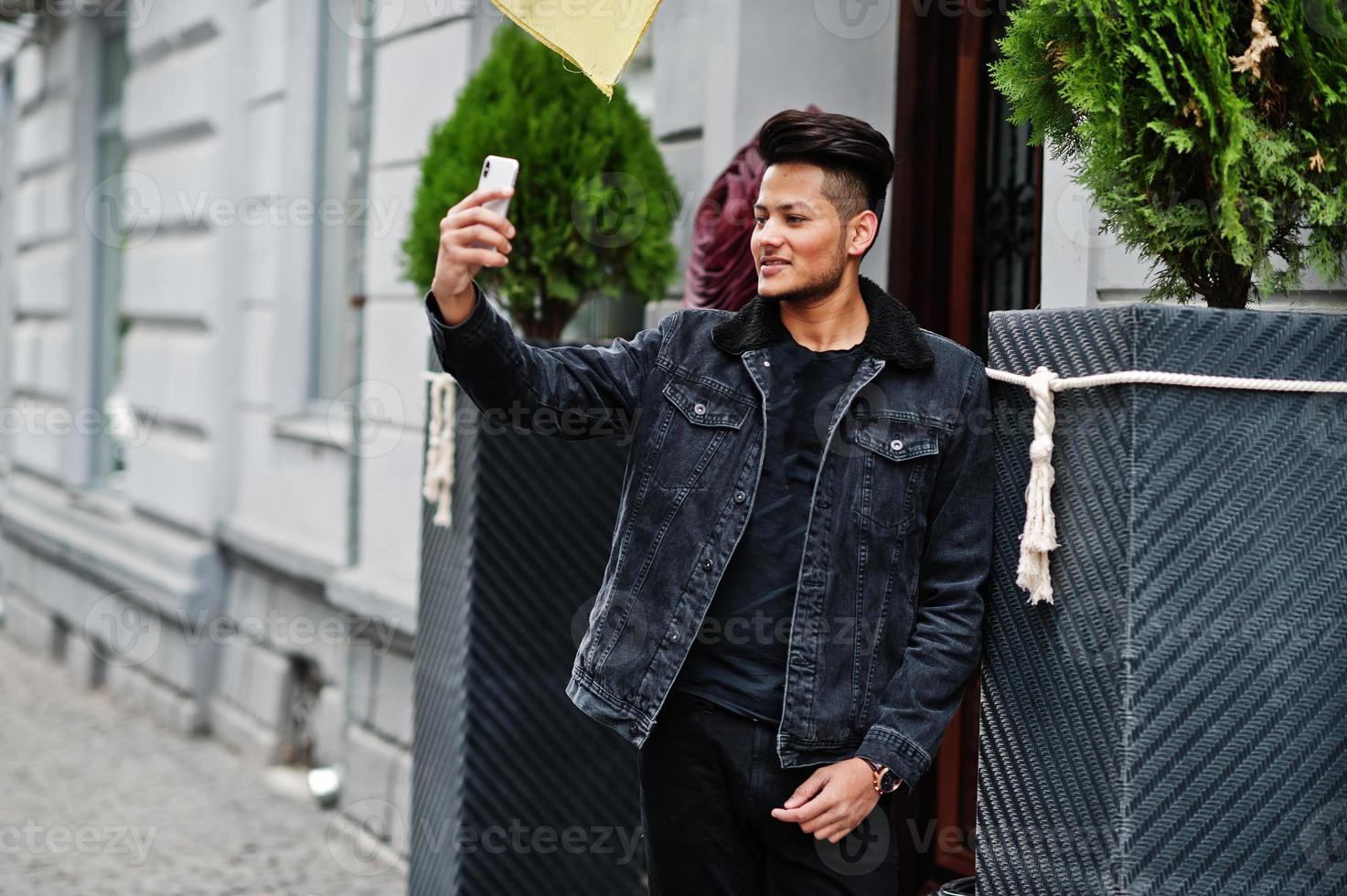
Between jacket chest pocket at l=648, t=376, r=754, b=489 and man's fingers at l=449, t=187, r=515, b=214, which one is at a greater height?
man's fingers at l=449, t=187, r=515, b=214

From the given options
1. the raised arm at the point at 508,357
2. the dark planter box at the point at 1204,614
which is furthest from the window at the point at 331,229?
the dark planter box at the point at 1204,614

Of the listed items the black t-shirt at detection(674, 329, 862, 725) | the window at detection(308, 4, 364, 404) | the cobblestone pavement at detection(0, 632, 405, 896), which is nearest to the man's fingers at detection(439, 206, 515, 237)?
the black t-shirt at detection(674, 329, 862, 725)

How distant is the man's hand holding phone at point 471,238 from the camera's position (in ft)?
7.92

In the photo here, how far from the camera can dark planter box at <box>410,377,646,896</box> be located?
14.4 feet

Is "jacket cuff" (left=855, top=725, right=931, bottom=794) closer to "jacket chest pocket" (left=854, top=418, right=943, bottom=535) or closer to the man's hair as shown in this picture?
"jacket chest pocket" (left=854, top=418, right=943, bottom=535)

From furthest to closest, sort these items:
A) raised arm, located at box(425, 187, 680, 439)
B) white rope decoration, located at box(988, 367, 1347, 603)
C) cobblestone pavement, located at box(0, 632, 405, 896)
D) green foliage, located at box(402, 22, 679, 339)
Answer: cobblestone pavement, located at box(0, 632, 405, 896), green foliage, located at box(402, 22, 679, 339), raised arm, located at box(425, 187, 680, 439), white rope decoration, located at box(988, 367, 1347, 603)

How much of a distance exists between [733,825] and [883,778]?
31 cm

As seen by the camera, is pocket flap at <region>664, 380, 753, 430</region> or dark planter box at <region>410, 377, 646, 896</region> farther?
dark planter box at <region>410, 377, 646, 896</region>

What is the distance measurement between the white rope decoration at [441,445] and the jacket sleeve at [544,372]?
142cm

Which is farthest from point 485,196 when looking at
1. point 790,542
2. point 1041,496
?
point 1041,496

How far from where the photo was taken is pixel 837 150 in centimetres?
259

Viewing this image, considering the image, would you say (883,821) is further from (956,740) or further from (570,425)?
(956,740)

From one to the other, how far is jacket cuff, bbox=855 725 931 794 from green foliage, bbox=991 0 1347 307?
0.85m

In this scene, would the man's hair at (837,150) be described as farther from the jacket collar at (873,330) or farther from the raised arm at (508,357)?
the raised arm at (508,357)
